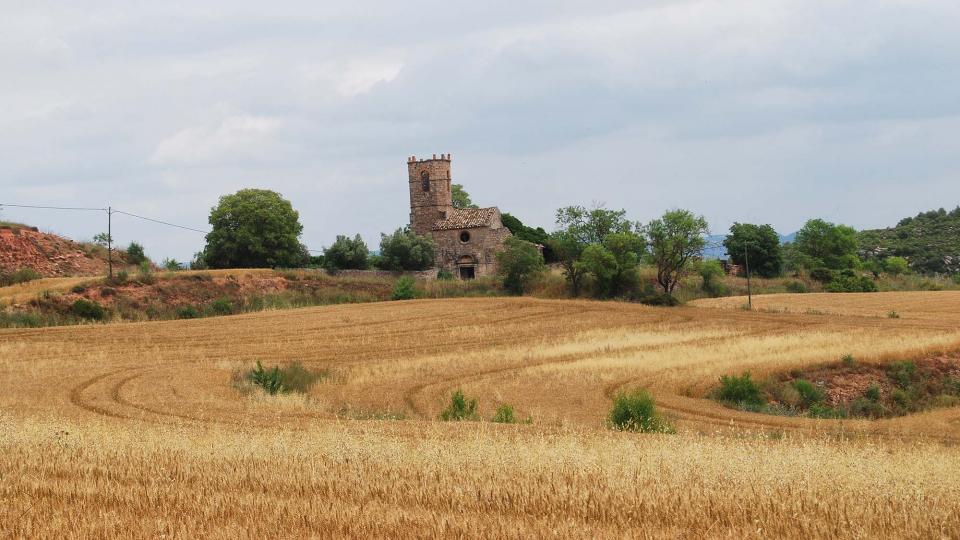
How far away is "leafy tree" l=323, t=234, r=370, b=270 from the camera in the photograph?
8512 cm

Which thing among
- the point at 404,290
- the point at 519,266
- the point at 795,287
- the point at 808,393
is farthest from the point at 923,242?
the point at 808,393

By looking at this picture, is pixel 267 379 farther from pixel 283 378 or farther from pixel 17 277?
pixel 17 277

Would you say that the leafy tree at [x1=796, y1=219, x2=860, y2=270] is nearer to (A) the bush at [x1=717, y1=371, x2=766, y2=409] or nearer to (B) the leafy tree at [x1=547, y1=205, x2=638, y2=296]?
(B) the leafy tree at [x1=547, y1=205, x2=638, y2=296]

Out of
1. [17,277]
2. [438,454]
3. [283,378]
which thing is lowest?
[283,378]

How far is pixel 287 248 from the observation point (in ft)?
274

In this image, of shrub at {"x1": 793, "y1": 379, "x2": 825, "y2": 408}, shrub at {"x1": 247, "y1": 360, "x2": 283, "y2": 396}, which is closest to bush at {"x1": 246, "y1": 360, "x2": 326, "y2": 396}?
shrub at {"x1": 247, "y1": 360, "x2": 283, "y2": 396}

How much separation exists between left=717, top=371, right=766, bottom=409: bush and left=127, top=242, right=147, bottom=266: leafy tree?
5792 centimetres

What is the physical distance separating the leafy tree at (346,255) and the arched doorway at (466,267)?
9395mm

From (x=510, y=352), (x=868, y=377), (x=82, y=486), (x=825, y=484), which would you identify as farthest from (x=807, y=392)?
(x=82, y=486)

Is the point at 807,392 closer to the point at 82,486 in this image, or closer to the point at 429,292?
the point at 82,486

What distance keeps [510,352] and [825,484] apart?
3340 centimetres

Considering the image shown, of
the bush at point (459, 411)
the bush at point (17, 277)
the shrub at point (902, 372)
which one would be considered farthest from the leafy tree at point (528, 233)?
the bush at point (459, 411)

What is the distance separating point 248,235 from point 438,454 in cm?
6875

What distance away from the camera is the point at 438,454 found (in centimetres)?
1450
